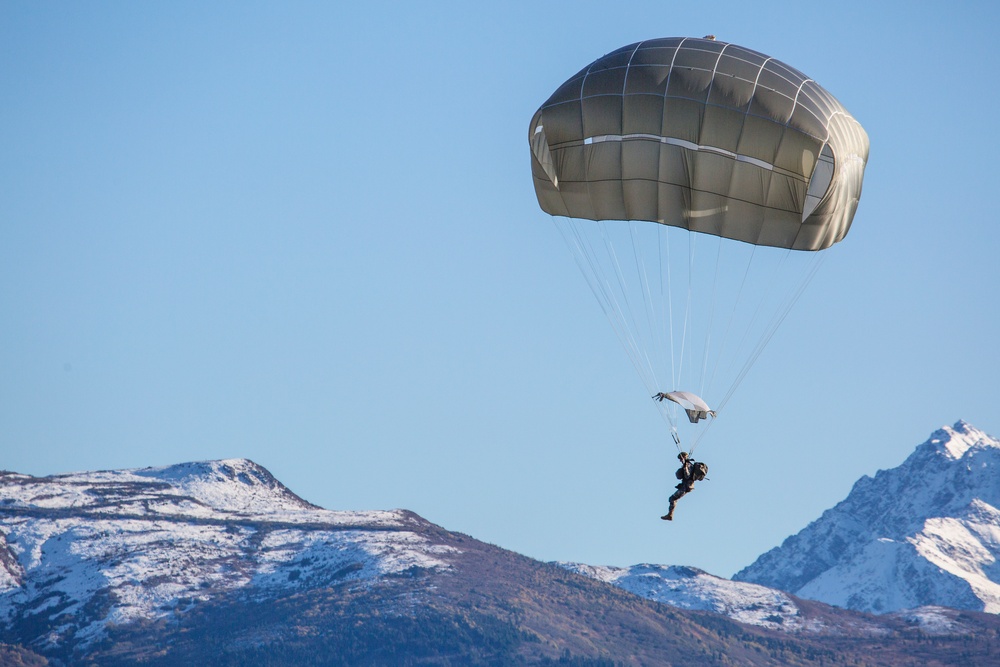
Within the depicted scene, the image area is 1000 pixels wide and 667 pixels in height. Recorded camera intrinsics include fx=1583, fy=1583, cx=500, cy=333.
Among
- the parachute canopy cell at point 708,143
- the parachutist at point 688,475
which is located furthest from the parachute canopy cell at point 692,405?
the parachute canopy cell at point 708,143

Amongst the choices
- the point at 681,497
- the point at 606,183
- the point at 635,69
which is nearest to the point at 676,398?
the point at 681,497

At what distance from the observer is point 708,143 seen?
58.9m

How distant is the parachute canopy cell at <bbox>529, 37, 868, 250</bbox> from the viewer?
191ft

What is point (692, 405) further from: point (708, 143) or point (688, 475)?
point (708, 143)

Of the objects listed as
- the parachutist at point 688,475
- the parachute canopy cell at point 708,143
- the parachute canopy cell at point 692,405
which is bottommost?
the parachutist at point 688,475

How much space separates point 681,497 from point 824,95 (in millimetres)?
16138

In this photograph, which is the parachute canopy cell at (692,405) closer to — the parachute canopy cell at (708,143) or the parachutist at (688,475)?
the parachutist at (688,475)

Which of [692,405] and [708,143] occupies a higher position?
[708,143]

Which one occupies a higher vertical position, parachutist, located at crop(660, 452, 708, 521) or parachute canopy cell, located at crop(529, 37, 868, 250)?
parachute canopy cell, located at crop(529, 37, 868, 250)

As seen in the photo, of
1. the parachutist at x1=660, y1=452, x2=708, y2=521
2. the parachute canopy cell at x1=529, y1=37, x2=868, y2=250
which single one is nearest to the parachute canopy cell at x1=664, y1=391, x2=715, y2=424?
the parachutist at x1=660, y1=452, x2=708, y2=521

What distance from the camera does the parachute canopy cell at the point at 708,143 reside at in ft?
191

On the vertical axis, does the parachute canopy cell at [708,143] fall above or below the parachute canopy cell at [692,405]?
Answer: above

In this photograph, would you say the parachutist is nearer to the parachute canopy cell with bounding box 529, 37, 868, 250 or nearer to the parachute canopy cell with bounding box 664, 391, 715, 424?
the parachute canopy cell with bounding box 664, 391, 715, 424

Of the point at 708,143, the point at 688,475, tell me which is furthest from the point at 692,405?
the point at 708,143
